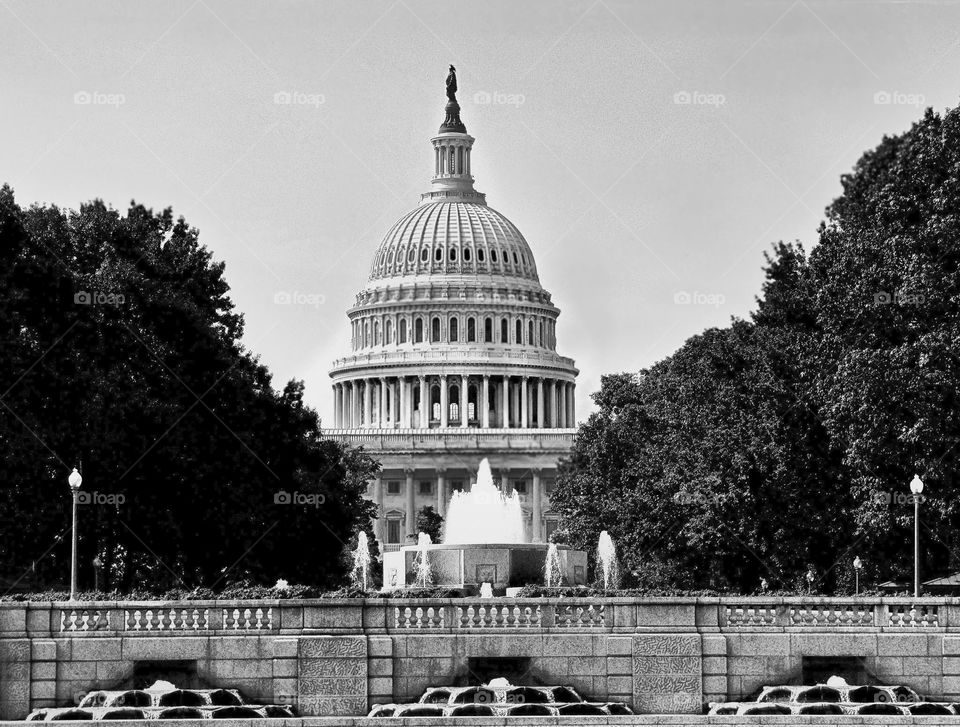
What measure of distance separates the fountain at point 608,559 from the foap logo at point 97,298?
32.4 m

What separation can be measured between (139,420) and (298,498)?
10808 millimetres

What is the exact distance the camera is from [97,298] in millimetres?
75875

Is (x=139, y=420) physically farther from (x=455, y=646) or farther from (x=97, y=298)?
(x=455, y=646)

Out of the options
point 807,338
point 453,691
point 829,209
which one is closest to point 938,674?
point 453,691

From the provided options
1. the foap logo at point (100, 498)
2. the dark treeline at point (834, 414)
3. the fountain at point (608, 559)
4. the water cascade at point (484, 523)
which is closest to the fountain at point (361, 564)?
the fountain at point (608, 559)

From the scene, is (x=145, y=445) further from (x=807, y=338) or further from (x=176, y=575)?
(x=807, y=338)

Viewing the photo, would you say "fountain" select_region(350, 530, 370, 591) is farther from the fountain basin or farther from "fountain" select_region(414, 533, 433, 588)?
the fountain basin

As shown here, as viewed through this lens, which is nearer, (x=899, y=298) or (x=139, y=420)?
(x=899, y=298)

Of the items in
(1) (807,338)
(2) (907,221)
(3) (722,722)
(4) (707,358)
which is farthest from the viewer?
(4) (707,358)

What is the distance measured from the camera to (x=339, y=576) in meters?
93.7

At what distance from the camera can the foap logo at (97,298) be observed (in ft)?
244

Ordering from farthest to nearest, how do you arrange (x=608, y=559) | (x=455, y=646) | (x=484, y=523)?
1. (x=608, y=559)
2. (x=484, y=523)
3. (x=455, y=646)

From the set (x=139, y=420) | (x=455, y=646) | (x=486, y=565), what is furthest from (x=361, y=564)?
(x=455, y=646)

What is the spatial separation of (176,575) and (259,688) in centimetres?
3118
